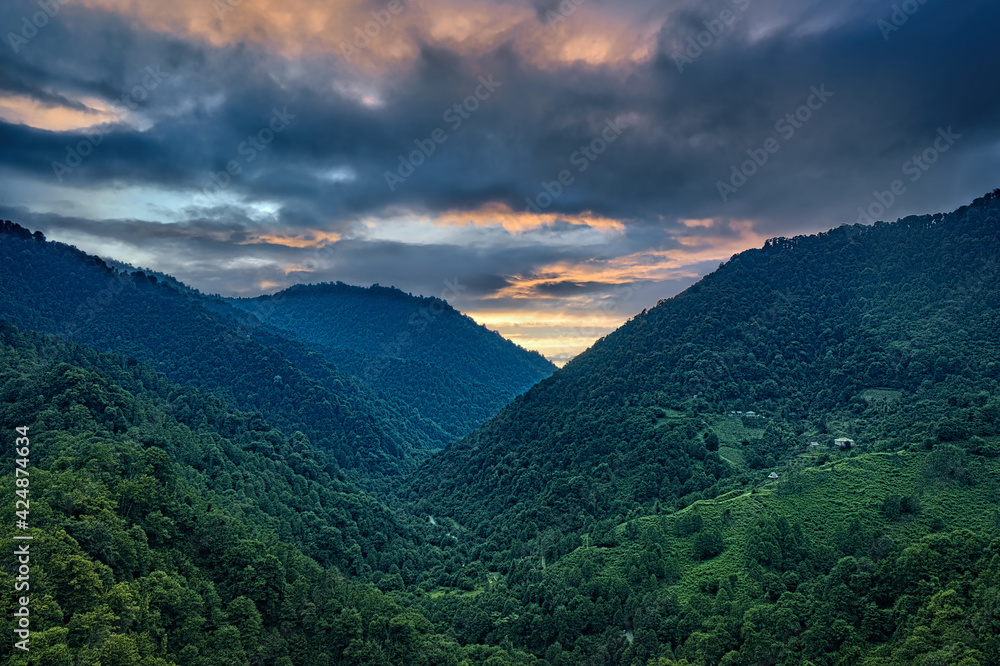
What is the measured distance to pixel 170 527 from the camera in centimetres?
6397

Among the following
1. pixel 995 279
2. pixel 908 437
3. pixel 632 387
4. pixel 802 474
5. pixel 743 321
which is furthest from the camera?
pixel 743 321

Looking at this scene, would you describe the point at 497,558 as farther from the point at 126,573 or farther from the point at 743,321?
the point at 743,321

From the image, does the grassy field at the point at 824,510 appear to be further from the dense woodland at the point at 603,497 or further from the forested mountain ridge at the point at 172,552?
the forested mountain ridge at the point at 172,552

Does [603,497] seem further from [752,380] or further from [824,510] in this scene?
[752,380]

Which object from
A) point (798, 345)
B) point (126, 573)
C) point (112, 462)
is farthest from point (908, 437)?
point (112, 462)

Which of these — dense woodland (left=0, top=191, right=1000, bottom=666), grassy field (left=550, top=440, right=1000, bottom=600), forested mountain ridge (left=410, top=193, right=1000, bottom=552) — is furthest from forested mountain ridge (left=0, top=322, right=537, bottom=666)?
forested mountain ridge (left=410, top=193, right=1000, bottom=552)

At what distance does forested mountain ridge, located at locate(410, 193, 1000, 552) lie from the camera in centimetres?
11300

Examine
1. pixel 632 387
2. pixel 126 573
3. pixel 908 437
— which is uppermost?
pixel 632 387

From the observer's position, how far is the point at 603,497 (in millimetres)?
115500

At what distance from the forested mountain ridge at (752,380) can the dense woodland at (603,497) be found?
0.81 m

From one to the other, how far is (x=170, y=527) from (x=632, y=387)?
117 metres

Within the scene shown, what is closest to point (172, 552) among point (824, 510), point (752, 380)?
point (824, 510)

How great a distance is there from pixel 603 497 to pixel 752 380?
2341 inches

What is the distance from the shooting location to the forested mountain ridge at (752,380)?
11300 centimetres
